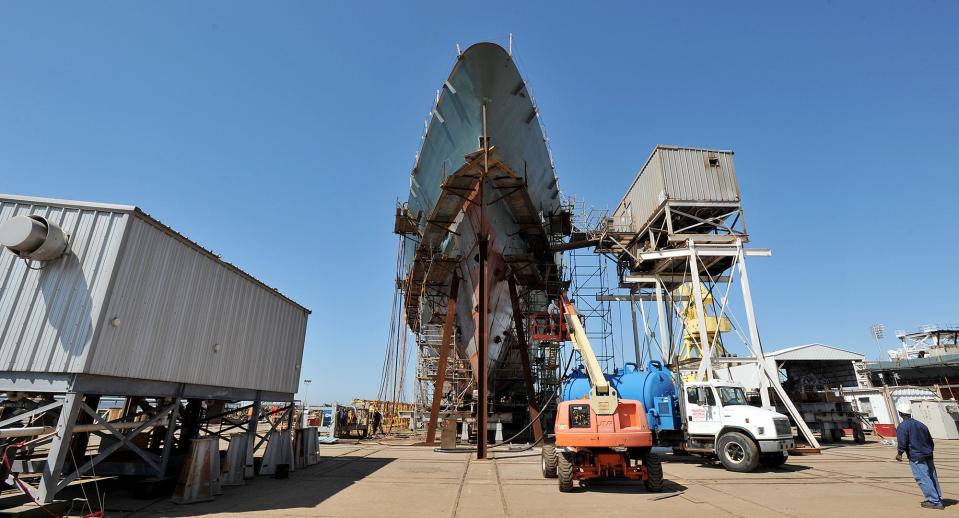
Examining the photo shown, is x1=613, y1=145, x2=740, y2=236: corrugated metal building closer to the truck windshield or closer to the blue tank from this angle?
the blue tank

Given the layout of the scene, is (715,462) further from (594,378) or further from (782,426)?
(594,378)

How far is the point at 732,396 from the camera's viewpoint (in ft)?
38.5

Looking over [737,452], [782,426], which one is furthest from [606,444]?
[782,426]

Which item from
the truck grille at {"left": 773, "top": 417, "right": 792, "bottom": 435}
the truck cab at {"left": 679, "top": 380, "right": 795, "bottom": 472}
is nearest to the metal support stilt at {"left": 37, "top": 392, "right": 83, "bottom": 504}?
the truck cab at {"left": 679, "top": 380, "right": 795, "bottom": 472}

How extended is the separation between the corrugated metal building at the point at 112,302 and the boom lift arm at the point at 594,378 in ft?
25.1

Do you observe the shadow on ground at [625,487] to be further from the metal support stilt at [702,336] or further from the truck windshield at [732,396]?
the metal support stilt at [702,336]

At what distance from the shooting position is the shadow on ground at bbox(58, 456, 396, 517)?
6918 mm

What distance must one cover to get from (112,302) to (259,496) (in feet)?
13.6

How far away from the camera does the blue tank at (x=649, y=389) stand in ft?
44.4

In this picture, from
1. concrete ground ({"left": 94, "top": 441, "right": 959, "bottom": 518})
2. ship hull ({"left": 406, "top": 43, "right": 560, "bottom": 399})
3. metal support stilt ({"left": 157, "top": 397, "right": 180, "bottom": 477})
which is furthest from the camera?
ship hull ({"left": 406, "top": 43, "right": 560, "bottom": 399})

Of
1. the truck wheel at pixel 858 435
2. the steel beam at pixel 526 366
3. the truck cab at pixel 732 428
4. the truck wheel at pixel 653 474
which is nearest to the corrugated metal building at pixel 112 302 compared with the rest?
the truck wheel at pixel 653 474

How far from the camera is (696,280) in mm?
16047

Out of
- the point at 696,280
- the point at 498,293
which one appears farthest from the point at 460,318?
the point at 696,280

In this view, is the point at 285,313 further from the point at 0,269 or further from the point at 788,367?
the point at 788,367
